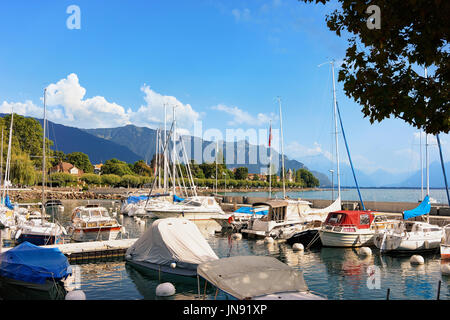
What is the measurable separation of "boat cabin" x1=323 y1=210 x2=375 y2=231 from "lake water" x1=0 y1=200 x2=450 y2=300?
214cm

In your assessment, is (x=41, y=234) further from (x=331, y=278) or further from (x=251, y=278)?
(x=251, y=278)

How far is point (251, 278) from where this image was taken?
11531 mm

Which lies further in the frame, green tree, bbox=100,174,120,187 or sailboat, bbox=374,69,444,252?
green tree, bbox=100,174,120,187

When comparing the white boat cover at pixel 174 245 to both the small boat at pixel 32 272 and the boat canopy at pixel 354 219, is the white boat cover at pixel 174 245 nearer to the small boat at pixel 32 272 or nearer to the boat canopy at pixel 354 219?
the small boat at pixel 32 272

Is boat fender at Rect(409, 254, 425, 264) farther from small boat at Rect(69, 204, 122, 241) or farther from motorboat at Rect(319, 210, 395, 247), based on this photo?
small boat at Rect(69, 204, 122, 241)

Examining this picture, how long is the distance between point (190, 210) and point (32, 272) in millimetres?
31900

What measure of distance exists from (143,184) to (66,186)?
1539 inches

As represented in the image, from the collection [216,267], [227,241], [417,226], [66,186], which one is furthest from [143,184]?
[216,267]

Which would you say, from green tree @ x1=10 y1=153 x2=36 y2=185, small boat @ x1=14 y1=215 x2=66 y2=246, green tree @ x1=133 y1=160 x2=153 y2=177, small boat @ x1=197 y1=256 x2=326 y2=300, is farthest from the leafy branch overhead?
green tree @ x1=133 y1=160 x2=153 y2=177

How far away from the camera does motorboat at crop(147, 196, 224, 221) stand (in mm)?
47844

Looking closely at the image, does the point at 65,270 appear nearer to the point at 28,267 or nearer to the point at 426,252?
the point at 28,267

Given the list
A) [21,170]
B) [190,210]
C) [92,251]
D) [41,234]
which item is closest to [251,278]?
[92,251]

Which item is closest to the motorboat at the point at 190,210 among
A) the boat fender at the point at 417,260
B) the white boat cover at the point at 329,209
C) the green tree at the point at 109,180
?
the white boat cover at the point at 329,209

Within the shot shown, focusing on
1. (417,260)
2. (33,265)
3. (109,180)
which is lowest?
(417,260)
